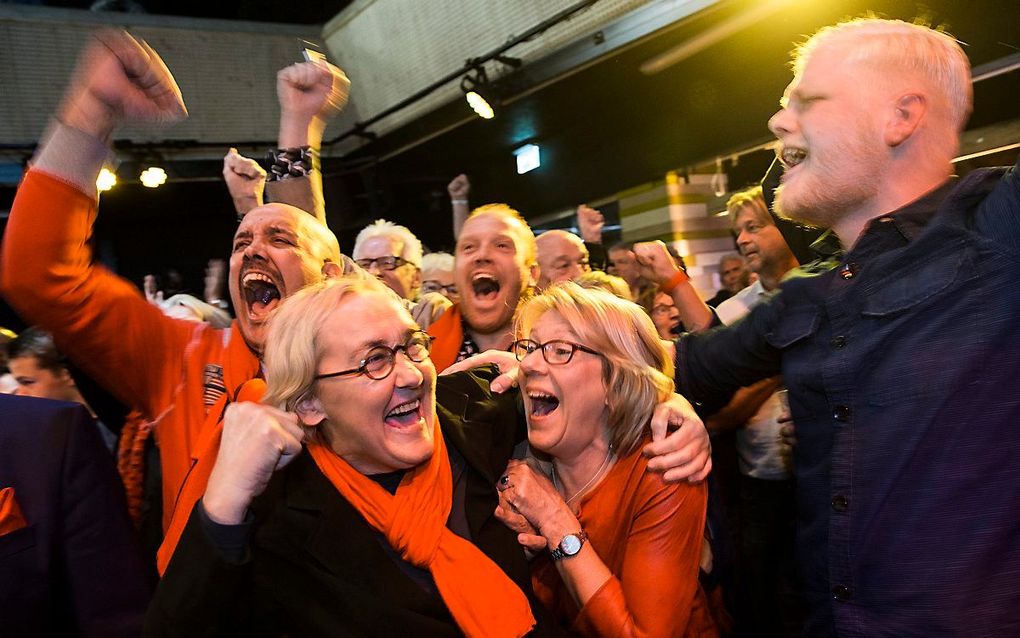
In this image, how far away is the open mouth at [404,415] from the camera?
1602 millimetres

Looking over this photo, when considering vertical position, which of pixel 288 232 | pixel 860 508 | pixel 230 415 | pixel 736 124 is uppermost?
pixel 736 124

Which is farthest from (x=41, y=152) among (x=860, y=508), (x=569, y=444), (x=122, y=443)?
(x=860, y=508)

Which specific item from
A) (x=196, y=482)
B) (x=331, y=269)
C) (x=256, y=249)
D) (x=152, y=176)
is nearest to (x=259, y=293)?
(x=256, y=249)

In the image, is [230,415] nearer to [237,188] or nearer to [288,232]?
[288,232]

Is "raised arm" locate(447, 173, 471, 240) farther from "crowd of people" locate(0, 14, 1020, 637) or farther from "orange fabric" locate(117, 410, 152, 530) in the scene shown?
"orange fabric" locate(117, 410, 152, 530)

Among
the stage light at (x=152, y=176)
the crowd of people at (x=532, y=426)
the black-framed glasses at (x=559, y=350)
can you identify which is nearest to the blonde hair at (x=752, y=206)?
the crowd of people at (x=532, y=426)

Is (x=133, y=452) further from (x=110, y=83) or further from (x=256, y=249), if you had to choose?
(x=110, y=83)

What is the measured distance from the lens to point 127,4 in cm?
719

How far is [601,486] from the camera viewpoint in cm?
175

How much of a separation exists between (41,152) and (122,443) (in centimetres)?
84

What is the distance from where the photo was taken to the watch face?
1581mm

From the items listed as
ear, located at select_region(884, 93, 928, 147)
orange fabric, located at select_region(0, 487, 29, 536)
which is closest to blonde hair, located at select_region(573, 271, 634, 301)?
ear, located at select_region(884, 93, 928, 147)

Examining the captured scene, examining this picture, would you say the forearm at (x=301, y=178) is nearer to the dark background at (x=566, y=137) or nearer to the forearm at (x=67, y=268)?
the forearm at (x=67, y=268)

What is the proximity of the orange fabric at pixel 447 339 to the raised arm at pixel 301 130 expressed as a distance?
713 millimetres
